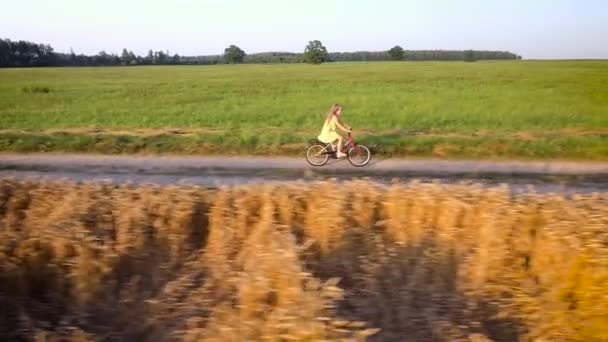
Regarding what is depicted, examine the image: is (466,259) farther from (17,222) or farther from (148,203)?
(17,222)

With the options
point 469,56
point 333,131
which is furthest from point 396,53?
point 333,131

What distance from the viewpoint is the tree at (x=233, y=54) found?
8769 centimetres

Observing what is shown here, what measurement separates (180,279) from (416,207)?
3.08 meters

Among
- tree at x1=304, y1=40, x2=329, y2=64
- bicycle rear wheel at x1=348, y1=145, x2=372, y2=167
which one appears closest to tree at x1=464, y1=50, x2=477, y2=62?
tree at x1=304, y1=40, x2=329, y2=64

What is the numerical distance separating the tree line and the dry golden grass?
71260 mm

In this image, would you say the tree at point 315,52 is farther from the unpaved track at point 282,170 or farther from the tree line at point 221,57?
the unpaved track at point 282,170

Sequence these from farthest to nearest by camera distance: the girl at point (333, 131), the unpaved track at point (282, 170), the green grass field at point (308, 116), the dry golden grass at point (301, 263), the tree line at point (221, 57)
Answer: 1. the tree line at point (221, 57)
2. the green grass field at point (308, 116)
3. the girl at point (333, 131)
4. the unpaved track at point (282, 170)
5. the dry golden grass at point (301, 263)

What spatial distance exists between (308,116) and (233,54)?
64188 mm

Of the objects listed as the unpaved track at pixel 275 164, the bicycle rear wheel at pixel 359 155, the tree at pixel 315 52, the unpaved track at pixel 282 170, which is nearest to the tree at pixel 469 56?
the tree at pixel 315 52

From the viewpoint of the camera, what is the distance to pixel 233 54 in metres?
89.3

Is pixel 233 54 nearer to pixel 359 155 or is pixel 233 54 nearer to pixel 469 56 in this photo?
pixel 469 56

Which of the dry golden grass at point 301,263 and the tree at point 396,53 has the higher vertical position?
the tree at point 396,53

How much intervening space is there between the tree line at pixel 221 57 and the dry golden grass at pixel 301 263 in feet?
234

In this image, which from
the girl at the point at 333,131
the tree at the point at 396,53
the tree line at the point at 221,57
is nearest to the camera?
the girl at the point at 333,131
